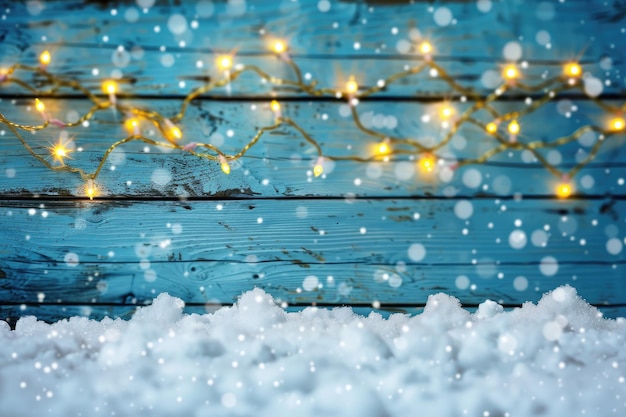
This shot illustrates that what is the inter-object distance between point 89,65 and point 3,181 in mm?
316

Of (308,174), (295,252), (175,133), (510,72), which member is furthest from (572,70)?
(175,133)

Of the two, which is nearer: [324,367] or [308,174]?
[324,367]

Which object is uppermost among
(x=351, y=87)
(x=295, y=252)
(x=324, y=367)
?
(x=351, y=87)

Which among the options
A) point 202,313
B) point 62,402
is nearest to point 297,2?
point 202,313

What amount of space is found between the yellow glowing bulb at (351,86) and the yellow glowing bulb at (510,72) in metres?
0.31

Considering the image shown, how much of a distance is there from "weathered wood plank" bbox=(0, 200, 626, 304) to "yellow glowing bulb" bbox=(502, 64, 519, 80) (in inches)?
10.5

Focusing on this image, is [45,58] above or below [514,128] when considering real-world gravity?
below

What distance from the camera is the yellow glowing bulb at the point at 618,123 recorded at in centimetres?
113

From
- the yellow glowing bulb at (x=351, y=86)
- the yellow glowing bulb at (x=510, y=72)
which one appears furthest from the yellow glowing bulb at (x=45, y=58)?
the yellow glowing bulb at (x=510, y=72)

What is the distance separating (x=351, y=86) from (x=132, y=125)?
1.56 feet

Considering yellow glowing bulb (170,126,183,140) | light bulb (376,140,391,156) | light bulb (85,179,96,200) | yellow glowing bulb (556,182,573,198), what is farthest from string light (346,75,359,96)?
light bulb (85,179,96,200)

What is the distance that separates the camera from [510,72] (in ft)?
3.71

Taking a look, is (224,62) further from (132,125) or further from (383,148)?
(383,148)

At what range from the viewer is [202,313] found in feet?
3.94
